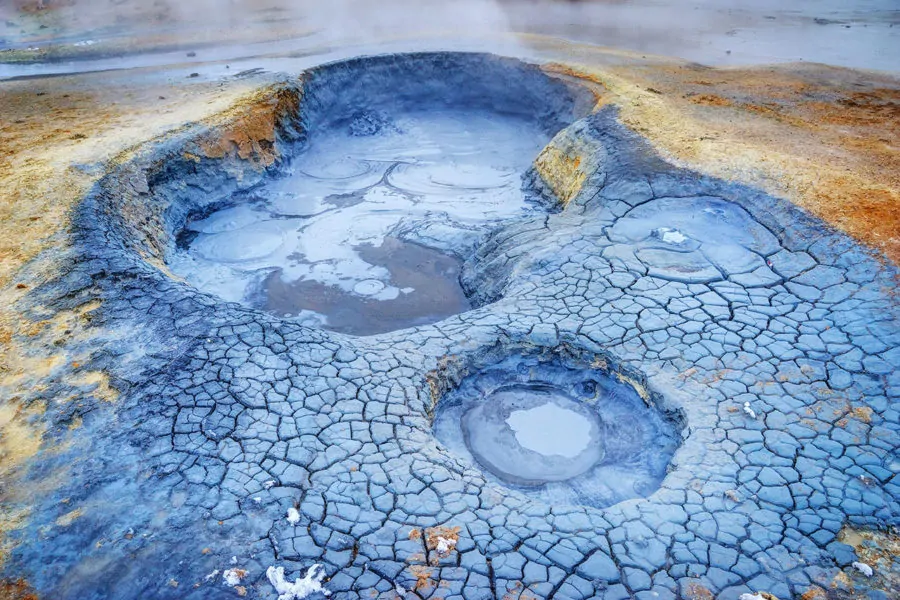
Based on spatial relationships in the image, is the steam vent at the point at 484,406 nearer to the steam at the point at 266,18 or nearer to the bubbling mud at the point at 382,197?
the bubbling mud at the point at 382,197

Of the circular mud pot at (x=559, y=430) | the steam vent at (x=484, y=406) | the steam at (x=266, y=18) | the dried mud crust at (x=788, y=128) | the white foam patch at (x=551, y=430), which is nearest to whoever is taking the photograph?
the steam vent at (x=484, y=406)

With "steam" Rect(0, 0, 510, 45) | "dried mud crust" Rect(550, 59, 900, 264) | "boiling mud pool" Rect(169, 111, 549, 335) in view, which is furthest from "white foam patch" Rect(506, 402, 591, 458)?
"steam" Rect(0, 0, 510, 45)

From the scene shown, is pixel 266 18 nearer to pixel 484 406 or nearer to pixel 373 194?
pixel 373 194

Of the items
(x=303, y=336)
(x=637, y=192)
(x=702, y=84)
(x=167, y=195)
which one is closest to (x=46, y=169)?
(x=167, y=195)

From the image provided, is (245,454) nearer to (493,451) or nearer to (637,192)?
(493,451)

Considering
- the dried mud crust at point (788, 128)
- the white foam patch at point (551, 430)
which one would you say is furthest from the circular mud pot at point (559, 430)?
the dried mud crust at point (788, 128)
